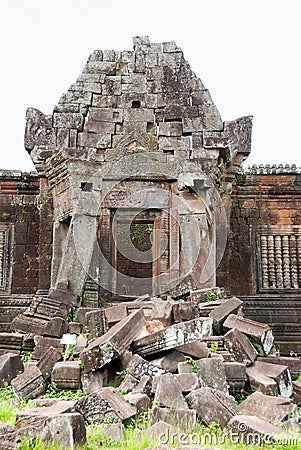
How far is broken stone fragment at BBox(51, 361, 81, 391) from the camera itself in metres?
6.29

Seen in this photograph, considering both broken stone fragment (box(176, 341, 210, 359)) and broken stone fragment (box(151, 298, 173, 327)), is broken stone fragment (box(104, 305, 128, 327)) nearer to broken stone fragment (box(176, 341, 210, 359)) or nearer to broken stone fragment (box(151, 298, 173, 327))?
broken stone fragment (box(151, 298, 173, 327))

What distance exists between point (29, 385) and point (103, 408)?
1590 mm

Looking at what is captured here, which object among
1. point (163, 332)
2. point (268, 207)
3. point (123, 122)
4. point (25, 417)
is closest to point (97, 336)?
point (163, 332)

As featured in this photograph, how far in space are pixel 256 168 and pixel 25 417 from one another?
8.22 meters

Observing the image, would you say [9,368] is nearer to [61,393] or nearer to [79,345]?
[79,345]

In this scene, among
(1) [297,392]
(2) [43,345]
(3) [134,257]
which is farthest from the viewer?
(3) [134,257]

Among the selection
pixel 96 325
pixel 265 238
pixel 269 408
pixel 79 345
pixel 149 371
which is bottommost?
pixel 269 408

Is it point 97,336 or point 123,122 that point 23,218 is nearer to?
point 123,122

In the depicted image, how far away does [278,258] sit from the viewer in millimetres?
11539

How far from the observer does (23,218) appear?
11.8 m

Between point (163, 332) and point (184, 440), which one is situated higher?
point (163, 332)

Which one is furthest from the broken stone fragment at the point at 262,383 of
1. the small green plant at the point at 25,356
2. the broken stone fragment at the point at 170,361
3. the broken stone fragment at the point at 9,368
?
the small green plant at the point at 25,356

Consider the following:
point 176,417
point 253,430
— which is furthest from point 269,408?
point 176,417

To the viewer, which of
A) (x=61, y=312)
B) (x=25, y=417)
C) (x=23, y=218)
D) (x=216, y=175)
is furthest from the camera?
(x=23, y=218)
